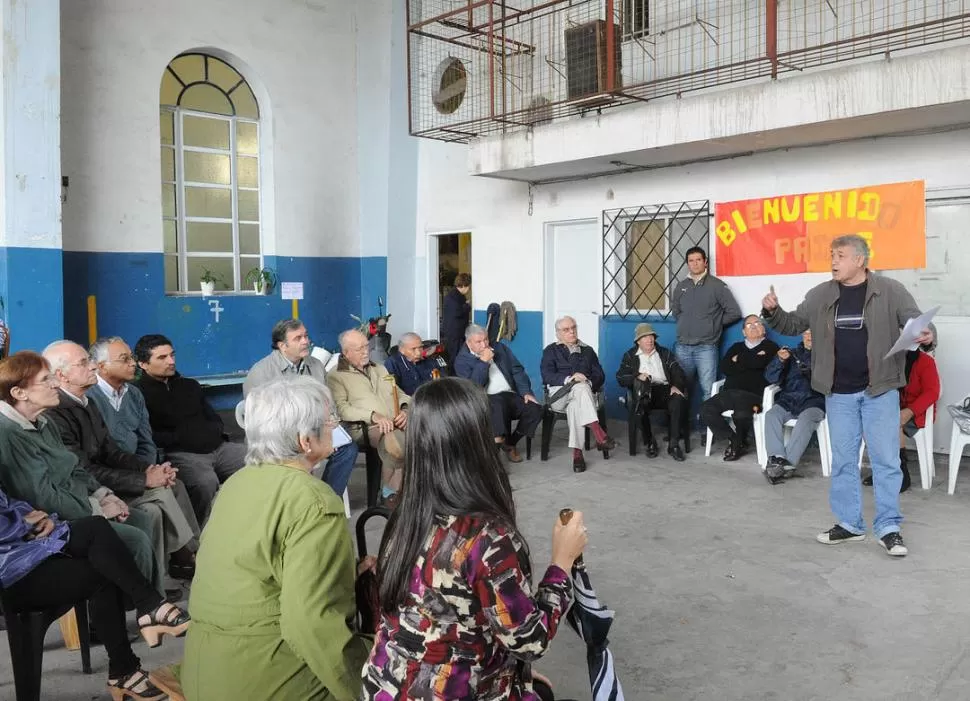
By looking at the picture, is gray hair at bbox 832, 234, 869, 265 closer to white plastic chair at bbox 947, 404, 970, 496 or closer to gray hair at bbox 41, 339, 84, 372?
white plastic chair at bbox 947, 404, 970, 496

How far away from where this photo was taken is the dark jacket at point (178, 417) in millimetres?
4281

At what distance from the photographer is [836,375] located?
13.5 feet

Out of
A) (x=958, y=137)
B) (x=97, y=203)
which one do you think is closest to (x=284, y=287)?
(x=97, y=203)

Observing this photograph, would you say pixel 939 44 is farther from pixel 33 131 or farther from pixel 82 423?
pixel 33 131

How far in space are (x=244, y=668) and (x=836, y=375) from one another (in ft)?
10.7

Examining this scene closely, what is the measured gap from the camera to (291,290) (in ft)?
31.0

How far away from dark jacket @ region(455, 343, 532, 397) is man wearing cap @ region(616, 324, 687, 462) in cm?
86

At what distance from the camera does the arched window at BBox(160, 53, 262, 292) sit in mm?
8734

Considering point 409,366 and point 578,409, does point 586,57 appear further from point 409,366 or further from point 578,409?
point 409,366

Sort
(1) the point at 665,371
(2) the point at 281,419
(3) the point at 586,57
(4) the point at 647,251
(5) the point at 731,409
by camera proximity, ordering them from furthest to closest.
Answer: (3) the point at 586,57 < (4) the point at 647,251 < (1) the point at 665,371 < (5) the point at 731,409 < (2) the point at 281,419

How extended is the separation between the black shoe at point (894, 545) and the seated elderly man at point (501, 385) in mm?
2795

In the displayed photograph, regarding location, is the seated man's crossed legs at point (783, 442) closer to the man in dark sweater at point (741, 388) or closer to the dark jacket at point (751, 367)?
the man in dark sweater at point (741, 388)

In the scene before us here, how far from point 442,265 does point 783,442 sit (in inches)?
216

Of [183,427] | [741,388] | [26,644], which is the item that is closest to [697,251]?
[741,388]
